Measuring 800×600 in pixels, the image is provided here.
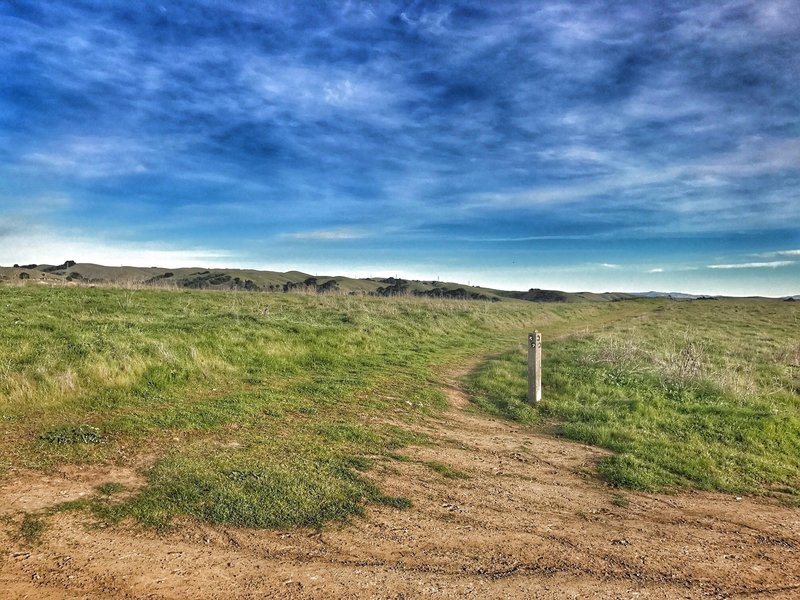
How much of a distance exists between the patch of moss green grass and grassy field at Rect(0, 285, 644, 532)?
2478 millimetres

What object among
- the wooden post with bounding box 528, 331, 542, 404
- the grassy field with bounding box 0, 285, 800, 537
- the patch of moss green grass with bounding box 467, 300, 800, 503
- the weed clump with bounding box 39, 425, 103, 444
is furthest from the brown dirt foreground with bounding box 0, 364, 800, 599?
the wooden post with bounding box 528, 331, 542, 404

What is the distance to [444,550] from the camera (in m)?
4.76

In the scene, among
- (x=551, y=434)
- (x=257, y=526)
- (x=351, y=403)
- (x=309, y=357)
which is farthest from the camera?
(x=309, y=357)

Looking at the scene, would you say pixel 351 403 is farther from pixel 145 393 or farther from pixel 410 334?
pixel 410 334

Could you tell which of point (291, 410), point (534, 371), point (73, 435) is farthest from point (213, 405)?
point (534, 371)

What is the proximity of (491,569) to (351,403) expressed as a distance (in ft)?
19.8

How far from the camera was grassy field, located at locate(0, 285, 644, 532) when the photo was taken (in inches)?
225

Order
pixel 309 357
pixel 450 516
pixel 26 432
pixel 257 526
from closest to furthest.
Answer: pixel 257 526, pixel 450 516, pixel 26 432, pixel 309 357

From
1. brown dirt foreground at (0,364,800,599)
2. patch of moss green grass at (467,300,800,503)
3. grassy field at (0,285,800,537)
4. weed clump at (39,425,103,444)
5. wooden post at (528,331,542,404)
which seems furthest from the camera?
wooden post at (528,331,542,404)

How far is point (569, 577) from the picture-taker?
4.40 metres

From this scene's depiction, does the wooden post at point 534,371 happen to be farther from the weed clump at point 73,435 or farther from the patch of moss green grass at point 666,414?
the weed clump at point 73,435

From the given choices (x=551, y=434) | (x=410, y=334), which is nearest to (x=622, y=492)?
(x=551, y=434)

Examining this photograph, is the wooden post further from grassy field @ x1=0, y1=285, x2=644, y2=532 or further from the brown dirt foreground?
the brown dirt foreground

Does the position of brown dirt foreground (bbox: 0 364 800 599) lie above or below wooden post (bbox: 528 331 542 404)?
below
